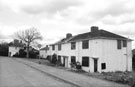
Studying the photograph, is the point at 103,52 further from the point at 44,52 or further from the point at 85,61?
the point at 44,52

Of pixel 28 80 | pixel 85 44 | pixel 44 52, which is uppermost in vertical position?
pixel 85 44

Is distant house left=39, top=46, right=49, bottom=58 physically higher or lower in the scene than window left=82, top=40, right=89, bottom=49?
lower

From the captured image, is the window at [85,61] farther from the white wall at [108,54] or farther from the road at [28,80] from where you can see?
the road at [28,80]

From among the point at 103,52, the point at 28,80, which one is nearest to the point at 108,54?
the point at 103,52

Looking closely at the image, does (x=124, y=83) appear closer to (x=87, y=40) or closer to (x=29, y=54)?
(x=87, y=40)

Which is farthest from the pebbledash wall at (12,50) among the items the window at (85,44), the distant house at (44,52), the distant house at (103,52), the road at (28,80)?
the road at (28,80)

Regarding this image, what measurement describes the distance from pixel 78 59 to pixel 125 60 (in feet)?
26.9

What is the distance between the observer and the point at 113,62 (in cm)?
2300

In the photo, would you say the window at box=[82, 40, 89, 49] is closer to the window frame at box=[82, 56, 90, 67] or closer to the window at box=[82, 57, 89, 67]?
the window frame at box=[82, 56, 90, 67]

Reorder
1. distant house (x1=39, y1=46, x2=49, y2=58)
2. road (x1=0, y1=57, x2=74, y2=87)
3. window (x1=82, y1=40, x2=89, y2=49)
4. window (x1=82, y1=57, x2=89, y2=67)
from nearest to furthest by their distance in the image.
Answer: road (x1=0, y1=57, x2=74, y2=87)
window (x1=82, y1=57, x2=89, y2=67)
window (x1=82, y1=40, x2=89, y2=49)
distant house (x1=39, y1=46, x2=49, y2=58)

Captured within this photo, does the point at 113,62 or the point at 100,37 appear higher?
the point at 100,37

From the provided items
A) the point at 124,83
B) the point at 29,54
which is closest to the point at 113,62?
the point at 124,83

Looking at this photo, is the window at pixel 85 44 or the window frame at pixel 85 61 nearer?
the window frame at pixel 85 61

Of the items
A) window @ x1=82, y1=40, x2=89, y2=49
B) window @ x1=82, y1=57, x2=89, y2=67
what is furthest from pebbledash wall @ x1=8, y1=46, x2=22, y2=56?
window @ x1=82, y1=57, x2=89, y2=67
